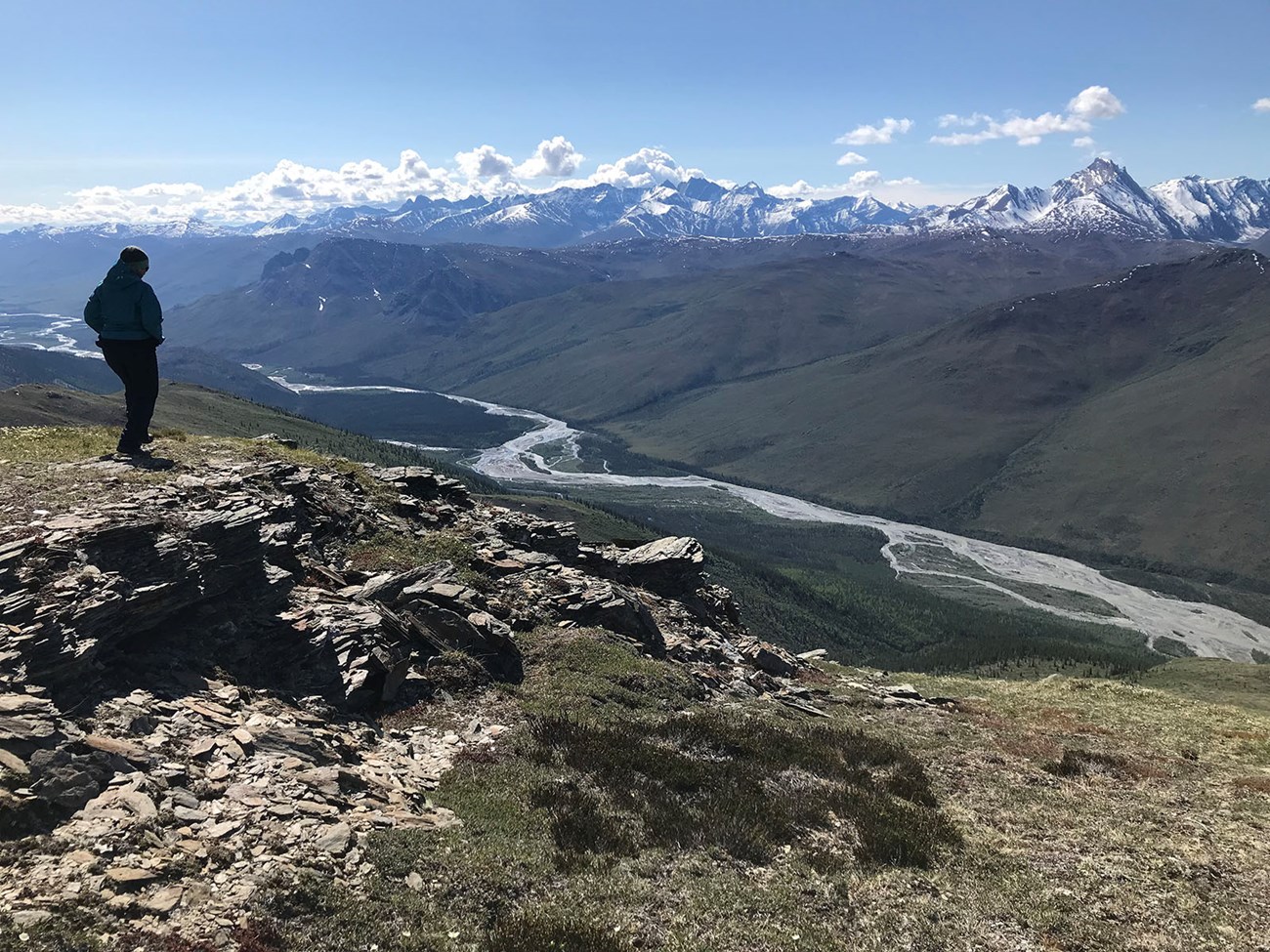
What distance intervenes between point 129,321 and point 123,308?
52 cm

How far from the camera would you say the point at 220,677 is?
2147 cm

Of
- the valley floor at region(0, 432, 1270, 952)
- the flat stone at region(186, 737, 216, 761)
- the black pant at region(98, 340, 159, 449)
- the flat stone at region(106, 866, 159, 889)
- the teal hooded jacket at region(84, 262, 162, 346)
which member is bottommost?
the valley floor at region(0, 432, 1270, 952)

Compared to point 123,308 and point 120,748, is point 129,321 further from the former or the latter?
point 120,748

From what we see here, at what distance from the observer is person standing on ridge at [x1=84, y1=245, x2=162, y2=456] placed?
27.1 m

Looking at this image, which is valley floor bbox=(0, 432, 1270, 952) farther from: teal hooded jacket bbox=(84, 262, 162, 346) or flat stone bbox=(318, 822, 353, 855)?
A: teal hooded jacket bbox=(84, 262, 162, 346)

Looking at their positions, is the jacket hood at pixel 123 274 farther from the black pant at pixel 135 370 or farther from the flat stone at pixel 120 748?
the flat stone at pixel 120 748

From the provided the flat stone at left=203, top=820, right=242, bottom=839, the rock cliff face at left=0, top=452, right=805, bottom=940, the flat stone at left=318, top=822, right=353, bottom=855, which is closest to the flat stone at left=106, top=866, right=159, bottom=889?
the rock cliff face at left=0, top=452, right=805, bottom=940

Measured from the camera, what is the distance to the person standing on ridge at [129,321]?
27.1 meters

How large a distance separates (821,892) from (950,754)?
1511cm

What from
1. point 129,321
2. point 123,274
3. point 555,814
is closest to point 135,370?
point 129,321

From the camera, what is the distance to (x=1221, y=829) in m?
22.8

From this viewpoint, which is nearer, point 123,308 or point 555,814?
point 555,814

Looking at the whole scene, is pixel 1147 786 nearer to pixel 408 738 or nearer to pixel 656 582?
pixel 408 738

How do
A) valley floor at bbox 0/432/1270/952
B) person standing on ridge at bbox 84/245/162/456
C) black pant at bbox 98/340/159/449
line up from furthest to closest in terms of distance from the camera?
black pant at bbox 98/340/159/449 < person standing on ridge at bbox 84/245/162/456 < valley floor at bbox 0/432/1270/952
